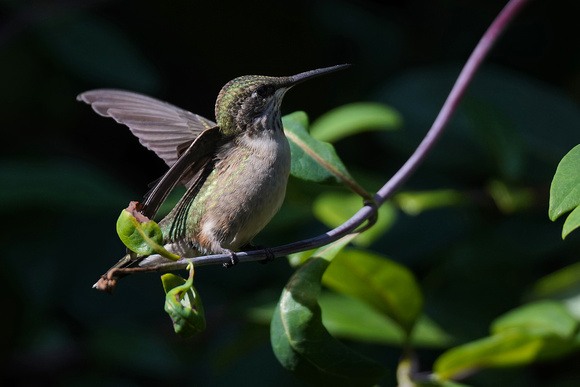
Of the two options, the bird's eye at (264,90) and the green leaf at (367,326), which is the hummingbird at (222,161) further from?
the green leaf at (367,326)

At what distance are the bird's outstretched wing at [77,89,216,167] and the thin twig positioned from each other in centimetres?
57

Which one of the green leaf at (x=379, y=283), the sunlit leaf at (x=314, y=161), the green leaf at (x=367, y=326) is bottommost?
the green leaf at (x=367, y=326)

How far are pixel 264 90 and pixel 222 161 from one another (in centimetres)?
24

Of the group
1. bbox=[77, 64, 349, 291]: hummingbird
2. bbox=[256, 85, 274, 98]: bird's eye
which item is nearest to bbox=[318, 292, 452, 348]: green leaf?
bbox=[77, 64, 349, 291]: hummingbird

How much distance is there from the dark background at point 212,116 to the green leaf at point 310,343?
1052mm

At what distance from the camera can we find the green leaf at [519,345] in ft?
7.57

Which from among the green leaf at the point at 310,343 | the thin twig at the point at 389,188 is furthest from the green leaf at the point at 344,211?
the green leaf at the point at 310,343

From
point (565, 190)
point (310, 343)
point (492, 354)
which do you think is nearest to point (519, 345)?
point (492, 354)

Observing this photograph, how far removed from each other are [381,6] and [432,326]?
1785 millimetres

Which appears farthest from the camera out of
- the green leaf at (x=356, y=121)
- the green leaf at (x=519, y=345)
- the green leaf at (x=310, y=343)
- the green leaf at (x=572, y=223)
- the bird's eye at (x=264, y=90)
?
the green leaf at (x=356, y=121)

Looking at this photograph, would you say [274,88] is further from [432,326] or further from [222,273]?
[222,273]

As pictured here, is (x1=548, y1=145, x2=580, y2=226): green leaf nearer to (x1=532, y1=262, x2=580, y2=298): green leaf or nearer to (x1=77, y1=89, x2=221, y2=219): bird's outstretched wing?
(x1=77, y1=89, x2=221, y2=219): bird's outstretched wing

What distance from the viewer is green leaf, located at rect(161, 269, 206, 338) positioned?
1495mm

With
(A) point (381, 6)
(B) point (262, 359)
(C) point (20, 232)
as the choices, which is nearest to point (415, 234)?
(B) point (262, 359)
